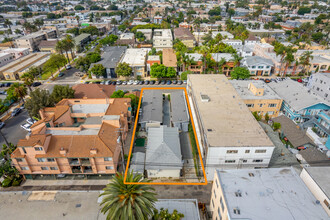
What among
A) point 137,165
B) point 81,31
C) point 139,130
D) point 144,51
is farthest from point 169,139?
point 81,31

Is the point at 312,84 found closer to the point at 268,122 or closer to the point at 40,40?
the point at 268,122

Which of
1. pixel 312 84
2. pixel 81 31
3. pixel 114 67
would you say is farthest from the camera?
pixel 81 31

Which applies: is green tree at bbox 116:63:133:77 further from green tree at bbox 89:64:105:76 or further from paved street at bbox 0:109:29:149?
paved street at bbox 0:109:29:149

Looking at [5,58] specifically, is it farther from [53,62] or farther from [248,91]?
[248,91]

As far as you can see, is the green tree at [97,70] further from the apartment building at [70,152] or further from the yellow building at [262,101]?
the yellow building at [262,101]

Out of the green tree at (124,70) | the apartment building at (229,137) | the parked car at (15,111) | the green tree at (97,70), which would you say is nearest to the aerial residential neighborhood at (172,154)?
the apartment building at (229,137)

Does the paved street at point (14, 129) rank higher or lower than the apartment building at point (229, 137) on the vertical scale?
lower
